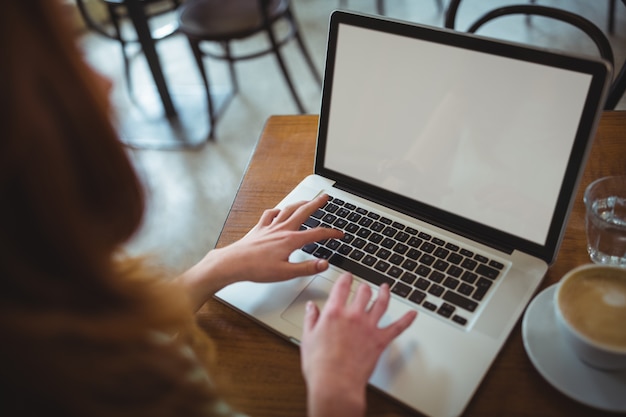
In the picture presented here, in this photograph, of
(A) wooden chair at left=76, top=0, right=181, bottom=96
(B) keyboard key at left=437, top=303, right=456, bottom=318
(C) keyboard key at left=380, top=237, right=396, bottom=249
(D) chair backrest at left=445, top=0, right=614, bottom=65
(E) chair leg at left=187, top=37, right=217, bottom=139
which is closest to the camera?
(B) keyboard key at left=437, top=303, right=456, bottom=318

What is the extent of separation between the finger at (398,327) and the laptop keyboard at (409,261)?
53mm

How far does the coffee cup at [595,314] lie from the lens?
54cm

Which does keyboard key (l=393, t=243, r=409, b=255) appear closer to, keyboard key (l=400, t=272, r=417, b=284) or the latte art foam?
keyboard key (l=400, t=272, r=417, b=284)

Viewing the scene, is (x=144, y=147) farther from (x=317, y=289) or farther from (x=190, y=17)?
(x=317, y=289)

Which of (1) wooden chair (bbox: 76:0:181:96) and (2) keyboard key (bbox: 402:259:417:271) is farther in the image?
(1) wooden chair (bbox: 76:0:181:96)

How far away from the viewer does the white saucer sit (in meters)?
0.56

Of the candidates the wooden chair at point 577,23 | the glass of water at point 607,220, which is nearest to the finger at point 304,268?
the glass of water at point 607,220

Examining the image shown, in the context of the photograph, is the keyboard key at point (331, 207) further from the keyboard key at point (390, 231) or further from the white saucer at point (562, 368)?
the white saucer at point (562, 368)

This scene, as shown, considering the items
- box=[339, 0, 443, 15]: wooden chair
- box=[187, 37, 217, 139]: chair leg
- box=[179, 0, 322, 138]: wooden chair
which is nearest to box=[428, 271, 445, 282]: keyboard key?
box=[179, 0, 322, 138]: wooden chair

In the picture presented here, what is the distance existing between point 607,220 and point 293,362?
0.50 meters

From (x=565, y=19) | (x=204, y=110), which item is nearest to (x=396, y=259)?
(x=565, y=19)

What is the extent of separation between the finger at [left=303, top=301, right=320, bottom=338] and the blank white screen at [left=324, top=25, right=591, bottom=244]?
260mm

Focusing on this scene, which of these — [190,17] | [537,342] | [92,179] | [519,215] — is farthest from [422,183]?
[190,17]

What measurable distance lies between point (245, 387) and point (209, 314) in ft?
0.43
